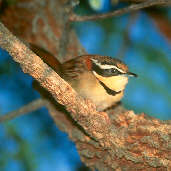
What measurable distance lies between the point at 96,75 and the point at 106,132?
2.15ft

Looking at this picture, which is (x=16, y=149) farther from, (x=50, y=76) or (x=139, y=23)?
(x=139, y=23)

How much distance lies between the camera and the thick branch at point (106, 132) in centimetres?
281

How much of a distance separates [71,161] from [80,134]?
3.43 ft

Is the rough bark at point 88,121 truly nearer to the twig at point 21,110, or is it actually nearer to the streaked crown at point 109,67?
the twig at point 21,110

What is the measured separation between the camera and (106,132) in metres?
3.28

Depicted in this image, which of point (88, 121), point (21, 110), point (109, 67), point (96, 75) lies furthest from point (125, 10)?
point (21, 110)

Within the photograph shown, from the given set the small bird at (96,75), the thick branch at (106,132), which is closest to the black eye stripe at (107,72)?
the small bird at (96,75)

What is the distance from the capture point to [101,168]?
3.61 m

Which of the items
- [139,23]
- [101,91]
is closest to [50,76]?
[101,91]

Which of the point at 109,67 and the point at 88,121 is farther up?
the point at 109,67

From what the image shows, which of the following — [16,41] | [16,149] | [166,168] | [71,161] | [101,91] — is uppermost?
[16,41]

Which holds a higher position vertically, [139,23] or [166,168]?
[139,23]

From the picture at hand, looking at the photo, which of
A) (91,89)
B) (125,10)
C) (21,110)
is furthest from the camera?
(21,110)

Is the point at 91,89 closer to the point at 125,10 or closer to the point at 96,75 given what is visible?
the point at 96,75
